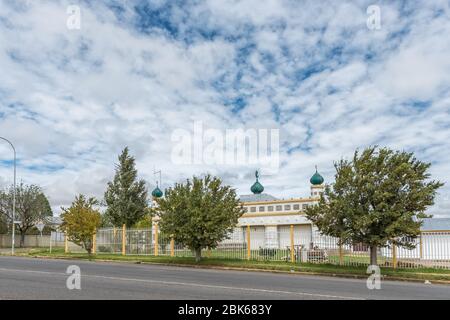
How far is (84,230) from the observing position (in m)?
28.3

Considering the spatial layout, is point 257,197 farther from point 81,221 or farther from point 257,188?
point 81,221

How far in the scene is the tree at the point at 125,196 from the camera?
41562 mm

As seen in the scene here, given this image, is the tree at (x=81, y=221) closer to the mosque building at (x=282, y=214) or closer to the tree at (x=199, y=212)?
the tree at (x=199, y=212)

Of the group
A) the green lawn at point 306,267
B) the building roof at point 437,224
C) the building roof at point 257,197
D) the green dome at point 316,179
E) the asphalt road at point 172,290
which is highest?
the green dome at point 316,179

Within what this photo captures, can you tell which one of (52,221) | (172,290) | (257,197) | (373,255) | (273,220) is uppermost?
(257,197)

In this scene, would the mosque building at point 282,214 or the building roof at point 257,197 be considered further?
the building roof at point 257,197

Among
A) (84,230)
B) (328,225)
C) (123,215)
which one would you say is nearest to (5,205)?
(123,215)

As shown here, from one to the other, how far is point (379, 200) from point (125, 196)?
2865 centimetres

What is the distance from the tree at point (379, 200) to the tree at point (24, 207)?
41926 millimetres

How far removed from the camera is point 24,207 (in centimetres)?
5122

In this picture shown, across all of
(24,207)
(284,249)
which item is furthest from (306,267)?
(24,207)


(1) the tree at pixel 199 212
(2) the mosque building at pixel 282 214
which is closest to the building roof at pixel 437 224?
(2) the mosque building at pixel 282 214

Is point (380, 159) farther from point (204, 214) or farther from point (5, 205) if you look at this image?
point (5, 205)
